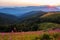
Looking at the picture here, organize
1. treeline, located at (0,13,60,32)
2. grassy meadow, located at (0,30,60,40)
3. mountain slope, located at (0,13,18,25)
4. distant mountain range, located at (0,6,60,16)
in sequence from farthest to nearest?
distant mountain range, located at (0,6,60,16) < mountain slope, located at (0,13,18,25) < treeline, located at (0,13,60,32) < grassy meadow, located at (0,30,60,40)

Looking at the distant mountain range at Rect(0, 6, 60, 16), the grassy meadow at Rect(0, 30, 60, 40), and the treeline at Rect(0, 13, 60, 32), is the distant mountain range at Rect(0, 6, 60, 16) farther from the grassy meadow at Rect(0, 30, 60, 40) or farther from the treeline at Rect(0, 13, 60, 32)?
the grassy meadow at Rect(0, 30, 60, 40)

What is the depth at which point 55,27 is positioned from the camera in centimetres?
457

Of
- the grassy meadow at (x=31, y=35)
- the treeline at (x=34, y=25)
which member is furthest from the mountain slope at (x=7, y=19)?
the grassy meadow at (x=31, y=35)

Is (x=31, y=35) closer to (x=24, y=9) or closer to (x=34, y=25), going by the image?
(x=34, y=25)

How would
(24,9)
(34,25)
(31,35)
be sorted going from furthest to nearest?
(24,9) < (34,25) < (31,35)

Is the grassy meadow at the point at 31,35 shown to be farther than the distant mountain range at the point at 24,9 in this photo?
No

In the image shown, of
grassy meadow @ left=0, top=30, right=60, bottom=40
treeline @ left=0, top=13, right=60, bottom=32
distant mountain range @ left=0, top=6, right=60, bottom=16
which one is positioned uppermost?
distant mountain range @ left=0, top=6, right=60, bottom=16

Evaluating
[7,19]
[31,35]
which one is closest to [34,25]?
[31,35]

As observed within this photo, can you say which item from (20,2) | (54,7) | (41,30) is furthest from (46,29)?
(20,2)

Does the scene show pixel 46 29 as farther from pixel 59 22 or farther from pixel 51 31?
pixel 59 22

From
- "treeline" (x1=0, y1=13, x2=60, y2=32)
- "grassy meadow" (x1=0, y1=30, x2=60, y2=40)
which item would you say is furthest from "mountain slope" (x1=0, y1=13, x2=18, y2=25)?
"grassy meadow" (x1=0, y1=30, x2=60, y2=40)

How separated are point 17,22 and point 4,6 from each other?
61 centimetres

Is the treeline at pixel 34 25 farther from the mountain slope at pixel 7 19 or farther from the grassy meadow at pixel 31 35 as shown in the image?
the grassy meadow at pixel 31 35

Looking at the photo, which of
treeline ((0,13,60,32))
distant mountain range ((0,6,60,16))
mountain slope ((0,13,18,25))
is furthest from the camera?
distant mountain range ((0,6,60,16))
